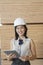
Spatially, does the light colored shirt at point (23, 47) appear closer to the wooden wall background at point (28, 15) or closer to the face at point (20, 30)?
the face at point (20, 30)

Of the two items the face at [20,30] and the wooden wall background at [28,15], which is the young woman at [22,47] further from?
the wooden wall background at [28,15]

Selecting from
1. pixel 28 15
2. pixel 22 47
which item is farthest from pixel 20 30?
pixel 28 15

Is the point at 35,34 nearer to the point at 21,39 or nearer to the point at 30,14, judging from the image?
the point at 30,14

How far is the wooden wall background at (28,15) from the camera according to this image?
6.23ft

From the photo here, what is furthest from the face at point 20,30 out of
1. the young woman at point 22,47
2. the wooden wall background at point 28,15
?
the wooden wall background at point 28,15

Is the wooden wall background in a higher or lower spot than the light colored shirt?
higher

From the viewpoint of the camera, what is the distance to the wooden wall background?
1.90 meters

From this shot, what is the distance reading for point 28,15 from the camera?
1.92 m

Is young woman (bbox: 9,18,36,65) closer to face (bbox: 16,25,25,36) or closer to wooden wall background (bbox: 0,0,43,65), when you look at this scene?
face (bbox: 16,25,25,36)

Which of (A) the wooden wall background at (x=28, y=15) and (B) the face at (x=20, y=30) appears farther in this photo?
(A) the wooden wall background at (x=28, y=15)

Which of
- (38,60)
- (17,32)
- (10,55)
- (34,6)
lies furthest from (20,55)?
(34,6)

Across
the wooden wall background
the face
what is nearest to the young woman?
the face

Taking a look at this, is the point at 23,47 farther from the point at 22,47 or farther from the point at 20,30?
the point at 20,30

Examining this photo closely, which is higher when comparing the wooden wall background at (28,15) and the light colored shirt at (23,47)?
the wooden wall background at (28,15)
